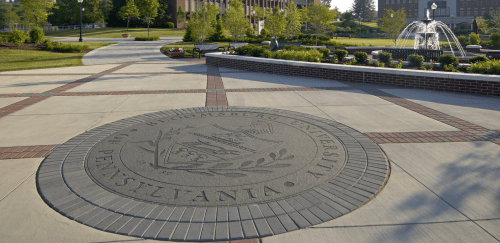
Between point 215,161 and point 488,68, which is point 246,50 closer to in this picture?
point 488,68

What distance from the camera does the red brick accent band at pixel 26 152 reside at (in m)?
4.94

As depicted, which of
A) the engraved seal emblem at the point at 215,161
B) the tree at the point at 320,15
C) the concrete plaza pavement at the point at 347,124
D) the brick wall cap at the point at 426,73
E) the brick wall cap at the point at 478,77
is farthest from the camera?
the tree at the point at 320,15

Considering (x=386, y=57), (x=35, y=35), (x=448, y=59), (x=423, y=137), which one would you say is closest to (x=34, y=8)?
(x=35, y=35)

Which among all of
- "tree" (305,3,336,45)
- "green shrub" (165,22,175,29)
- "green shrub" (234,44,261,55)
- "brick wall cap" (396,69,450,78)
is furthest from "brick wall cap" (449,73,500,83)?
"green shrub" (165,22,175,29)

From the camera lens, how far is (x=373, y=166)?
4.43m

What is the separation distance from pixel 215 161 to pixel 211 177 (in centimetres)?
48

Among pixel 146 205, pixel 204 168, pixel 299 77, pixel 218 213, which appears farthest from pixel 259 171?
pixel 299 77

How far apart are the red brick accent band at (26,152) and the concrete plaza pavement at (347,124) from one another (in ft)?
0.05

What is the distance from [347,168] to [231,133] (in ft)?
6.93

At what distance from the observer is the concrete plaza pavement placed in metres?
3.09

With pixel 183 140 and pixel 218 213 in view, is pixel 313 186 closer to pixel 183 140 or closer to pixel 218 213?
pixel 218 213

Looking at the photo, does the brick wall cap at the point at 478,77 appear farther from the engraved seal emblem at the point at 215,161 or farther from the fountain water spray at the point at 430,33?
the fountain water spray at the point at 430,33

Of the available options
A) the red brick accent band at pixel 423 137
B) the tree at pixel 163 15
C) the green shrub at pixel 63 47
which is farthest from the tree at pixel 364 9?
the red brick accent band at pixel 423 137

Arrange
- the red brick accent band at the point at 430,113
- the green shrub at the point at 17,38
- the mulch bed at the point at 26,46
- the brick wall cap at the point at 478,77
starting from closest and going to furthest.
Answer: the red brick accent band at the point at 430,113, the brick wall cap at the point at 478,77, the mulch bed at the point at 26,46, the green shrub at the point at 17,38
